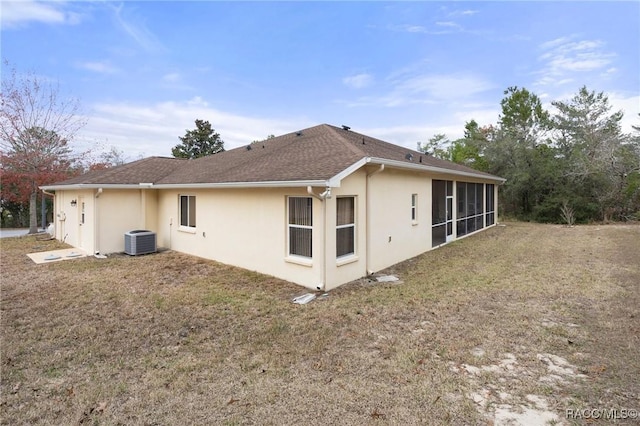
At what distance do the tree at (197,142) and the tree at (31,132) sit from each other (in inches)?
728

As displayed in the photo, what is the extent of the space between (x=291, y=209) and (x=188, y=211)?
4993 mm

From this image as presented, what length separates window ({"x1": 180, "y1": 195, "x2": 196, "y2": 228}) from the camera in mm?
10570

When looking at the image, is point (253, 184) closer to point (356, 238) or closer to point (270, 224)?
point (270, 224)

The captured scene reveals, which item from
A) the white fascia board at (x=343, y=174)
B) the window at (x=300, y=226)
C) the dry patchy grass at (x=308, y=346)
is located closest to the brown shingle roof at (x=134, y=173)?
the dry patchy grass at (x=308, y=346)

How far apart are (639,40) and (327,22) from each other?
41.1ft

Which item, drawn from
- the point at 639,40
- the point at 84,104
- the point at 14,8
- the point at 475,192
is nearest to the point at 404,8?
the point at 475,192

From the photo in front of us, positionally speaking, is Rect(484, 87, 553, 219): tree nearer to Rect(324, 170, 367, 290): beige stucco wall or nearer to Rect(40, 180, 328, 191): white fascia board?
Rect(324, 170, 367, 290): beige stucco wall

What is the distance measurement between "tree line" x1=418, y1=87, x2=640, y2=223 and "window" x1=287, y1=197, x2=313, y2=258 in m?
19.4

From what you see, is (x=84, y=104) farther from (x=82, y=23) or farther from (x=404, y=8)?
(x=404, y=8)

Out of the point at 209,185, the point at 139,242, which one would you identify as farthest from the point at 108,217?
the point at 209,185

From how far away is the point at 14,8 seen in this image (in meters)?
9.34

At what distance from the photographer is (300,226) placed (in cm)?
715

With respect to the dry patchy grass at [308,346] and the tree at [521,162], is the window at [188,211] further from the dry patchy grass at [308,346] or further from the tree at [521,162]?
the tree at [521,162]

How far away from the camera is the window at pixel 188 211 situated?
10570 millimetres
